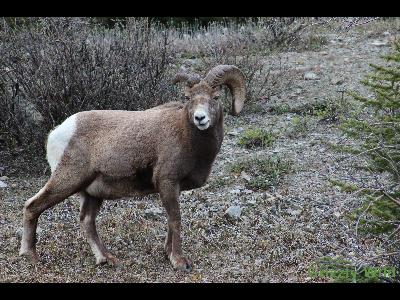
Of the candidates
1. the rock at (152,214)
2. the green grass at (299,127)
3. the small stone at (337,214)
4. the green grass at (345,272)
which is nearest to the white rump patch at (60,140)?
the rock at (152,214)

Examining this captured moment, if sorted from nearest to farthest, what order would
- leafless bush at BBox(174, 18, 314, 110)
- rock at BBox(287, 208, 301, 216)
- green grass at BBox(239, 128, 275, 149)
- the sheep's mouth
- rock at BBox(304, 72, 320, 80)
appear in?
the sheep's mouth, rock at BBox(287, 208, 301, 216), green grass at BBox(239, 128, 275, 149), leafless bush at BBox(174, 18, 314, 110), rock at BBox(304, 72, 320, 80)

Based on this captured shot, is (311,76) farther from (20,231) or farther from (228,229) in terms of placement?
(20,231)

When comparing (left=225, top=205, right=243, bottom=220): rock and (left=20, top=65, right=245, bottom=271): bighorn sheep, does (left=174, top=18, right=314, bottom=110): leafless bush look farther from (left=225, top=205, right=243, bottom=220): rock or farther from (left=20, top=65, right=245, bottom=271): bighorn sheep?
(left=20, top=65, right=245, bottom=271): bighorn sheep

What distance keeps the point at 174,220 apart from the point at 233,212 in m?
1.30

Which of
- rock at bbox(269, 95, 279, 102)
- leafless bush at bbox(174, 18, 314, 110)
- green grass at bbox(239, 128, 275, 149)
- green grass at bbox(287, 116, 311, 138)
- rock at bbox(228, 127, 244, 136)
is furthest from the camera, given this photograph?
rock at bbox(269, 95, 279, 102)

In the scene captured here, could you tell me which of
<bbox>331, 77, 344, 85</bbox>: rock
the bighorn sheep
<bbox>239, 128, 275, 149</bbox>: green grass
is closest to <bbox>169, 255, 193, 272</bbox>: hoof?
the bighorn sheep

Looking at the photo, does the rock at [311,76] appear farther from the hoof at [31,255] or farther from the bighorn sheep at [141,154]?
the hoof at [31,255]

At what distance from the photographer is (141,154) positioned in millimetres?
6336

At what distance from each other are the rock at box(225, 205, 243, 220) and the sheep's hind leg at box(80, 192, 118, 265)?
5.21ft

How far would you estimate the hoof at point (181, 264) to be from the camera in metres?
6.32

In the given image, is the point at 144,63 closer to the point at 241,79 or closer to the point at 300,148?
the point at 300,148

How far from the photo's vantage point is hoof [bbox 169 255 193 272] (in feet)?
20.7
